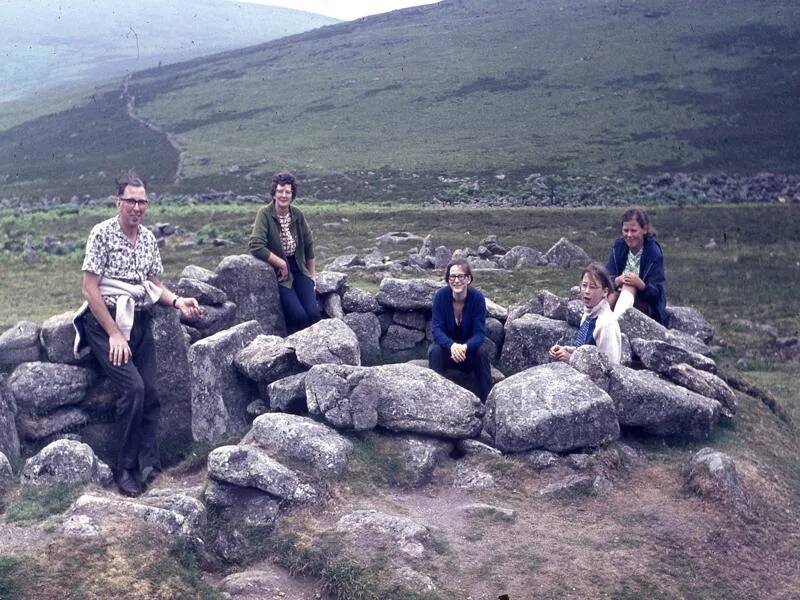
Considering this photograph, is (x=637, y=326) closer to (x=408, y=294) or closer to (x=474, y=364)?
(x=474, y=364)

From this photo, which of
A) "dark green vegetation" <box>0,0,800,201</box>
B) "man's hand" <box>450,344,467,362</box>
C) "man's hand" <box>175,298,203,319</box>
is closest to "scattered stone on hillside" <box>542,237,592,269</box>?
"man's hand" <box>450,344,467,362</box>

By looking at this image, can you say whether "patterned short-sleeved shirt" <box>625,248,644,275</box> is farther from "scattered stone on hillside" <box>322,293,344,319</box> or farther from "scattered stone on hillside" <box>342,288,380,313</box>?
"scattered stone on hillside" <box>322,293,344,319</box>

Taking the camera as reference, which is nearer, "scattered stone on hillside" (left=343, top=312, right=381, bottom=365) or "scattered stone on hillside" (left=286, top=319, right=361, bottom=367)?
"scattered stone on hillside" (left=286, top=319, right=361, bottom=367)

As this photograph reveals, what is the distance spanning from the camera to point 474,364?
47.1ft

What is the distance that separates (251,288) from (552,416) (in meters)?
6.43

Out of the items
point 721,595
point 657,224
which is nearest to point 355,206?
point 657,224

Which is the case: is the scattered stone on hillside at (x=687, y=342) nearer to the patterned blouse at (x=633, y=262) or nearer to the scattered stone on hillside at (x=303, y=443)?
the patterned blouse at (x=633, y=262)

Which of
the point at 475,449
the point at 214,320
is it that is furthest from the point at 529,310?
the point at 214,320

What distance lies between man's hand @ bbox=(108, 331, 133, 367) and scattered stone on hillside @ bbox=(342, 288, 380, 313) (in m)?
5.38

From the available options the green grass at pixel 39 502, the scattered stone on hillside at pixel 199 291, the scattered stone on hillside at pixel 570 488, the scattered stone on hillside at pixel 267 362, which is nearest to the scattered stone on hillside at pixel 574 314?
the scattered stone on hillside at pixel 570 488

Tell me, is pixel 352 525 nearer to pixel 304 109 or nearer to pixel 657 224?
pixel 657 224

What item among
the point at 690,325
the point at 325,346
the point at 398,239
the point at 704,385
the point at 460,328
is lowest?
the point at 398,239

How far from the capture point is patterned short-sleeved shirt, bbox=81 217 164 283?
12508 mm

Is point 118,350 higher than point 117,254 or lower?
lower
